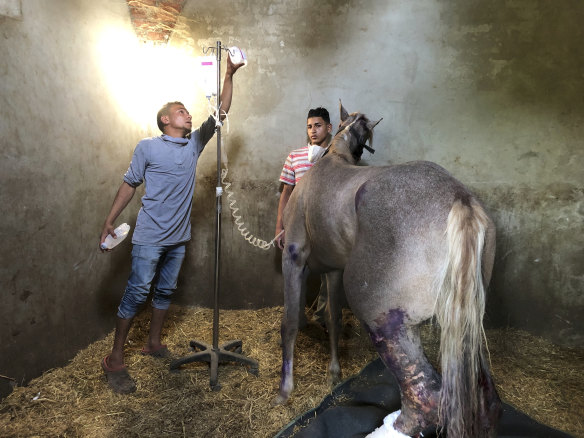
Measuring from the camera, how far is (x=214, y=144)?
4.51 m

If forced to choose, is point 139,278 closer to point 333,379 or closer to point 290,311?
point 290,311

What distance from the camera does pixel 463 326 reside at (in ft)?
5.75

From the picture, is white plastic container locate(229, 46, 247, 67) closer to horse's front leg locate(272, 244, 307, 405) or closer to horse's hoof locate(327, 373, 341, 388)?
horse's front leg locate(272, 244, 307, 405)

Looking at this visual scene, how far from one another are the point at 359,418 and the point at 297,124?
3.00m

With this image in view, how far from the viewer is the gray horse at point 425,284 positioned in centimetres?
175

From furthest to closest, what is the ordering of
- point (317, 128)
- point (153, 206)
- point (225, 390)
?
point (317, 128), point (153, 206), point (225, 390)

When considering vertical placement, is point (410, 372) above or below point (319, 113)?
below

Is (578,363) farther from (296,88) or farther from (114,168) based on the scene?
(114,168)

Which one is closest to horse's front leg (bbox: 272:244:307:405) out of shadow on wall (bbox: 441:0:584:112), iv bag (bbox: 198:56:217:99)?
iv bag (bbox: 198:56:217:99)

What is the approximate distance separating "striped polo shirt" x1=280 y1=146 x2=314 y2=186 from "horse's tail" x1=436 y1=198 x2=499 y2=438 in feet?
7.05

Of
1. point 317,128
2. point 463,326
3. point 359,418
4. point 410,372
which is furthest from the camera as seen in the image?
point 317,128

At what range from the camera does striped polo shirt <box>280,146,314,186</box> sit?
A: 3814mm

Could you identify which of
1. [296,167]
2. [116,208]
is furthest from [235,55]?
[116,208]

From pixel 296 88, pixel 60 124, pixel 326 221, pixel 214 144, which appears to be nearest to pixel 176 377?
pixel 326 221
